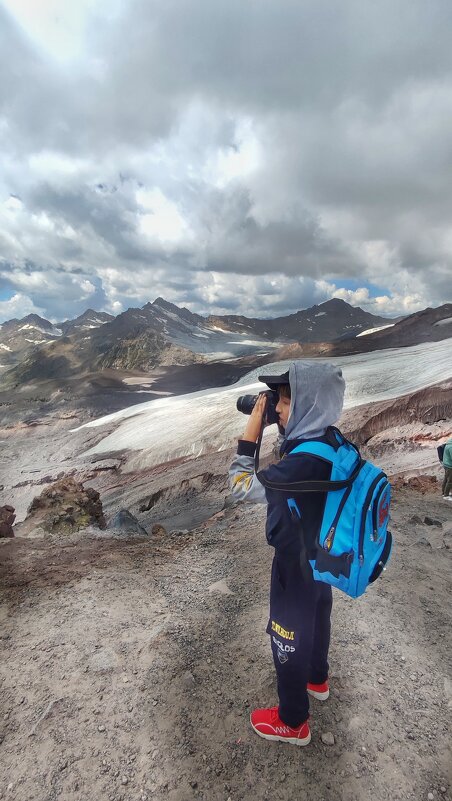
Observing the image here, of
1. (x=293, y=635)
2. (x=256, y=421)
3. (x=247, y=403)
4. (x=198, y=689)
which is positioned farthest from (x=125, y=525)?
(x=256, y=421)

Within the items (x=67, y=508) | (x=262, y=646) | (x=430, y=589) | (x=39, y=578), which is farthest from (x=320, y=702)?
(x=67, y=508)

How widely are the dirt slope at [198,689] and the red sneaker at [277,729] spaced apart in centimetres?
8

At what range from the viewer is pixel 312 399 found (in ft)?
8.92

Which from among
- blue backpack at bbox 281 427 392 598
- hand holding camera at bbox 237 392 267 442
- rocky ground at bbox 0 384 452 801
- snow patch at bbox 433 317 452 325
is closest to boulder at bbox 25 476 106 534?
rocky ground at bbox 0 384 452 801

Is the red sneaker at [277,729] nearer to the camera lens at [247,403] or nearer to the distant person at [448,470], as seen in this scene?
the camera lens at [247,403]

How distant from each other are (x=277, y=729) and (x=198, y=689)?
91cm

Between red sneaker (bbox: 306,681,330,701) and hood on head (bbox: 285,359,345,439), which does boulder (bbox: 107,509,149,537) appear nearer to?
red sneaker (bbox: 306,681,330,701)

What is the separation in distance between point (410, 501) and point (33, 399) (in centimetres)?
6525

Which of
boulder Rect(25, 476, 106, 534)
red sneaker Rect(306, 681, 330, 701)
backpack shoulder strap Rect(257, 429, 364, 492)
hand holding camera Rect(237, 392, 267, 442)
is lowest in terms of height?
boulder Rect(25, 476, 106, 534)

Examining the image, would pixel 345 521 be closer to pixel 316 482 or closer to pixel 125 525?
pixel 316 482

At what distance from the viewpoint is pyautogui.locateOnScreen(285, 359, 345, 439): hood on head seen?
271 cm

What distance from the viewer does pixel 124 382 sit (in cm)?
6581

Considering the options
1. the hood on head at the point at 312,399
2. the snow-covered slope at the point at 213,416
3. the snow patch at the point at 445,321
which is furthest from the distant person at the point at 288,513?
the snow patch at the point at 445,321

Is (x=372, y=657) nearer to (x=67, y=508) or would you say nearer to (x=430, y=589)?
(x=430, y=589)
